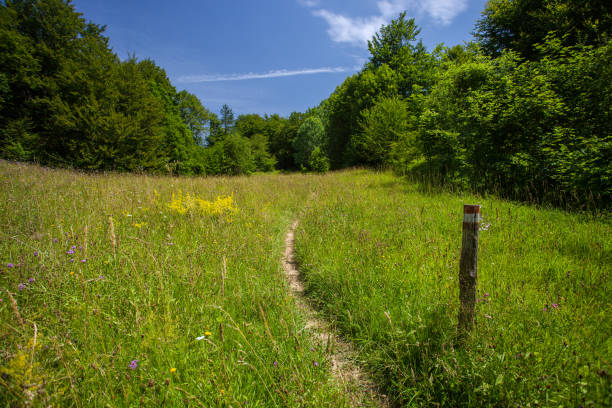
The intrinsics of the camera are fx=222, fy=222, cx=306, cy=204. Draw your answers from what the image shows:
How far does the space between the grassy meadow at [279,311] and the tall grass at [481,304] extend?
0.07 ft

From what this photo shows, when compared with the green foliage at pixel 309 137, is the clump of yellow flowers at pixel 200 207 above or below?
below

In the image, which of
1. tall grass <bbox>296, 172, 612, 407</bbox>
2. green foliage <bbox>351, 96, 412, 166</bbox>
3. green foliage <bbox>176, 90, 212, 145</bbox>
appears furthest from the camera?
green foliage <bbox>176, 90, 212, 145</bbox>

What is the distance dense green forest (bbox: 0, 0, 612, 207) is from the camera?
6.66 metres

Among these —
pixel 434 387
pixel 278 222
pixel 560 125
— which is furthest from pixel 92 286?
pixel 560 125

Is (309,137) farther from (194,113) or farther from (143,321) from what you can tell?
(143,321)

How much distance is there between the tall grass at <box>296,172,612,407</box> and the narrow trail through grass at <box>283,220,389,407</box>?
128mm

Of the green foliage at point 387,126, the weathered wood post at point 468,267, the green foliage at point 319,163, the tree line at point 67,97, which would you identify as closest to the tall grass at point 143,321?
the weathered wood post at point 468,267

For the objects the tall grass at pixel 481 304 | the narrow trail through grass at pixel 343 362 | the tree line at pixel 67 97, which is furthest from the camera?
the tree line at pixel 67 97

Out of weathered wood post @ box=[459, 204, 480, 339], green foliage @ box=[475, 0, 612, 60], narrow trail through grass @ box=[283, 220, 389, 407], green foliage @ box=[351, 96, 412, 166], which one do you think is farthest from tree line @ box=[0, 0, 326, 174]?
green foliage @ box=[475, 0, 612, 60]

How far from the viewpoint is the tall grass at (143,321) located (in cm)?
158

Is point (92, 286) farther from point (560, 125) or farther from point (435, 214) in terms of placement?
point (560, 125)

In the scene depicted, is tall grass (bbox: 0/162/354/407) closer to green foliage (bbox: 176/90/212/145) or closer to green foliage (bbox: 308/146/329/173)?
green foliage (bbox: 308/146/329/173)

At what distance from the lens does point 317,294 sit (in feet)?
11.6

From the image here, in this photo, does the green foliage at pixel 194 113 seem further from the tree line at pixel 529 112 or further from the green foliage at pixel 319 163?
the tree line at pixel 529 112
